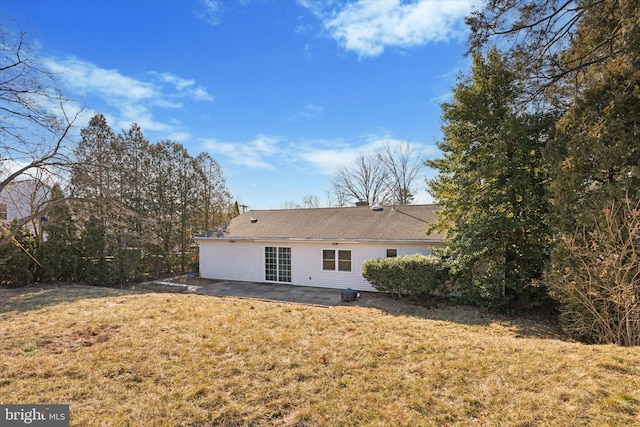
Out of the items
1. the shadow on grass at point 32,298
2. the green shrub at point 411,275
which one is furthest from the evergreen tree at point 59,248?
the green shrub at point 411,275

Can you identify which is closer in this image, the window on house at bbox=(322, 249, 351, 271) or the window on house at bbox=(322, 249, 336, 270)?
the window on house at bbox=(322, 249, 351, 271)

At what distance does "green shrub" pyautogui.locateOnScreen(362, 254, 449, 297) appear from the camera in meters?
10.1

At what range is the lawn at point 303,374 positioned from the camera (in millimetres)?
3184

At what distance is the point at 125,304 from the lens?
8578 mm

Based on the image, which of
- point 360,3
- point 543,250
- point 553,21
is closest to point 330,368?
point 543,250

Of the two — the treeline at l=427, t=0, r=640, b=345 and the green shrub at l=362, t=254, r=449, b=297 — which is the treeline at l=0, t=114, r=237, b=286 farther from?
the treeline at l=427, t=0, r=640, b=345

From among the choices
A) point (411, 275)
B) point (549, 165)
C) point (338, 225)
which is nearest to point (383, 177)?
point (338, 225)

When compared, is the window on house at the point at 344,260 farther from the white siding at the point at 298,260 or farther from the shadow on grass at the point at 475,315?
the shadow on grass at the point at 475,315

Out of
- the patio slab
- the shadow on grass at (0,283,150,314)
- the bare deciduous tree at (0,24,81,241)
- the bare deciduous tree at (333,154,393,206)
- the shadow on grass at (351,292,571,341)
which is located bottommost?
the shadow on grass at (351,292,571,341)

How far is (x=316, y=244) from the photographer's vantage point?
13.8m

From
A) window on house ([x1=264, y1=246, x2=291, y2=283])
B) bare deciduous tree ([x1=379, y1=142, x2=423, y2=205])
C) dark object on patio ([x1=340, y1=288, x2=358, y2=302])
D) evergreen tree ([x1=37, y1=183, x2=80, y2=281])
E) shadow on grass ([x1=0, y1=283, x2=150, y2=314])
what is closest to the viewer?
shadow on grass ([x1=0, y1=283, x2=150, y2=314])

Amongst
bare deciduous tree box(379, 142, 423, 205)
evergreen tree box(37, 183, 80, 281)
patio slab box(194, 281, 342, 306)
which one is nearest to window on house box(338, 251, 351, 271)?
patio slab box(194, 281, 342, 306)

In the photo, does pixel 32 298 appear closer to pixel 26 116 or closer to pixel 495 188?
pixel 26 116

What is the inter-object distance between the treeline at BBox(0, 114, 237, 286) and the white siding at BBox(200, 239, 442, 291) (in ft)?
8.70
